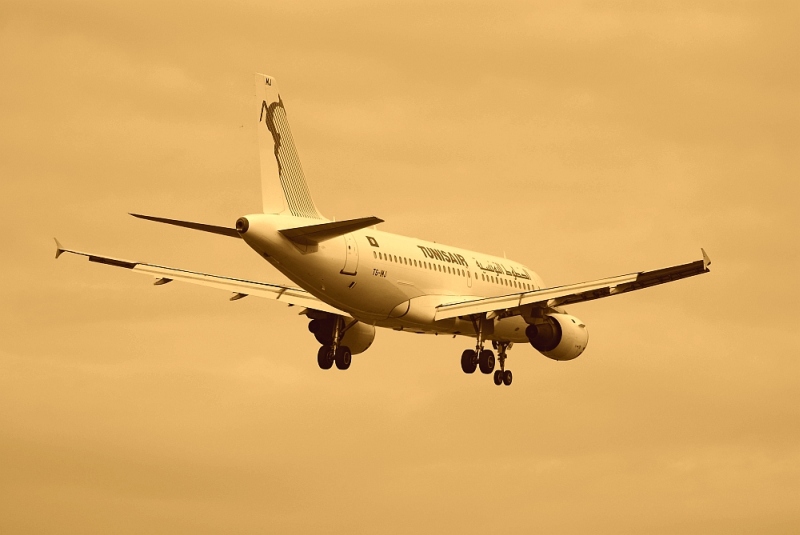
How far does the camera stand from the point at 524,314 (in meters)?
60.4

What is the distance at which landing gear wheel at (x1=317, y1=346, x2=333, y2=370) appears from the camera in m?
60.1

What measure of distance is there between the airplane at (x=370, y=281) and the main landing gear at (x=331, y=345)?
0.13ft

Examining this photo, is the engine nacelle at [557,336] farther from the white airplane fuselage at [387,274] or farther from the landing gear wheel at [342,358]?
the landing gear wheel at [342,358]

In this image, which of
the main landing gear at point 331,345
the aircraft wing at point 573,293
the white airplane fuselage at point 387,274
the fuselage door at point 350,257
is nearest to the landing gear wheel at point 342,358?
the main landing gear at point 331,345

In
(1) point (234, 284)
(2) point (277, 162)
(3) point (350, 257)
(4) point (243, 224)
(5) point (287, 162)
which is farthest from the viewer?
(1) point (234, 284)

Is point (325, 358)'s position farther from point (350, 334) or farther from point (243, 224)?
point (243, 224)

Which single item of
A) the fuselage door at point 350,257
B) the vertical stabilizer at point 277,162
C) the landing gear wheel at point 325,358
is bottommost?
the landing gear wheel at point 325,358

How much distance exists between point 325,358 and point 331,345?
22.4 inches

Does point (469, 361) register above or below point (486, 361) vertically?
above

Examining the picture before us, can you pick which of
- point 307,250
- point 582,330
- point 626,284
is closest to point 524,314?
point 582,330

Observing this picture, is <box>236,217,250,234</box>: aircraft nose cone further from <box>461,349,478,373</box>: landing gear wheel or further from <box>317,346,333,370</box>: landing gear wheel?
<box>461,349,478,373</box>: landing gear wheel

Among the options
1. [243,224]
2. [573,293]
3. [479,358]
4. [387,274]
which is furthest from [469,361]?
[243,224]

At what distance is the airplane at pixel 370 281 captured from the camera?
171ft

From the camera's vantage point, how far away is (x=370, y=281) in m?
55.4
